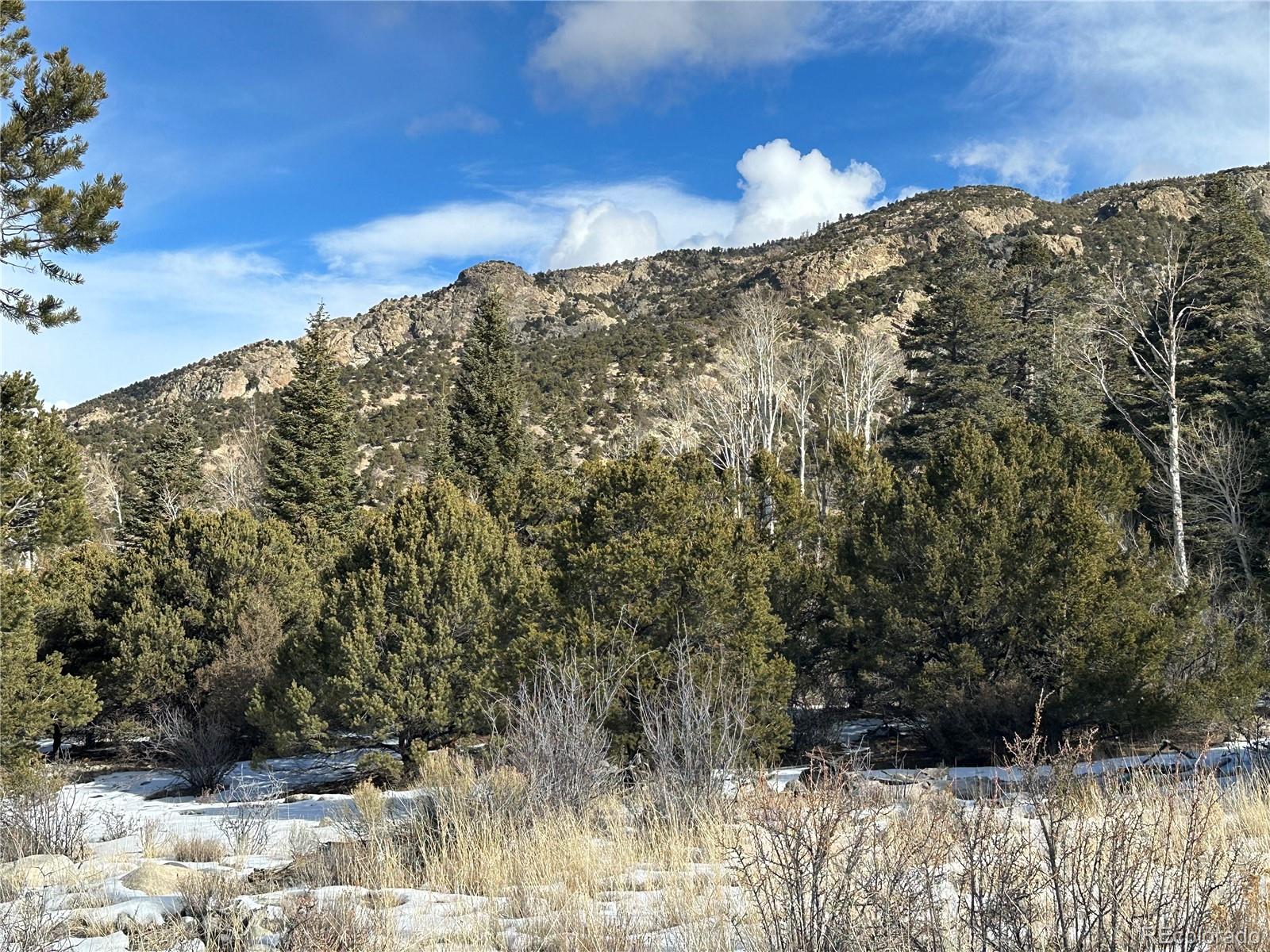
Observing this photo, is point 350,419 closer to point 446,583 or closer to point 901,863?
point 446,583

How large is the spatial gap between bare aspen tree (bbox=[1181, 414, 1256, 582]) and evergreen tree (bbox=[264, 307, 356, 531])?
25.5m

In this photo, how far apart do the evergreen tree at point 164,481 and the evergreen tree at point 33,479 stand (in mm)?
12700

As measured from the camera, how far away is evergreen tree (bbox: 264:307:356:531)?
29641 millimetres

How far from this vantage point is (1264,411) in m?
21.4

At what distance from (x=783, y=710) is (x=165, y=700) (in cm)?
1273

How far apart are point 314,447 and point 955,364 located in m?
22.5

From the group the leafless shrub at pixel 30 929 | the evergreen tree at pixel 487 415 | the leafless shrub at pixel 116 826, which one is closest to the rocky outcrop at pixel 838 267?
the evergreen tree at pixel 487 415

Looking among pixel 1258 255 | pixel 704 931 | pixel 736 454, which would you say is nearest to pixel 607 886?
pixel 704 931

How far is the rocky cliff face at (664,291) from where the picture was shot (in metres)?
63.8

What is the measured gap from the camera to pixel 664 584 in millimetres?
11344

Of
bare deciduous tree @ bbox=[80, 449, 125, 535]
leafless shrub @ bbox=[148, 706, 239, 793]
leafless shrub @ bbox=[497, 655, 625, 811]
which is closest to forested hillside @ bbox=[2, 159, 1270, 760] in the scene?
leafless shrub @ bbox=[148, 706, 239, 793]

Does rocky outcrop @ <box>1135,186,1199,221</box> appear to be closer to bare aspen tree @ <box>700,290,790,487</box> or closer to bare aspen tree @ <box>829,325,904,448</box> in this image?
bare aspen tree @ <box>829,325,904,448</box>

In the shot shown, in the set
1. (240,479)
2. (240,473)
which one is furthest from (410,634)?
(240,473)

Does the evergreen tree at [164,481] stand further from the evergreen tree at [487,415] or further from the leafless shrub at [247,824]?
the leafless shrub at [247,824]
